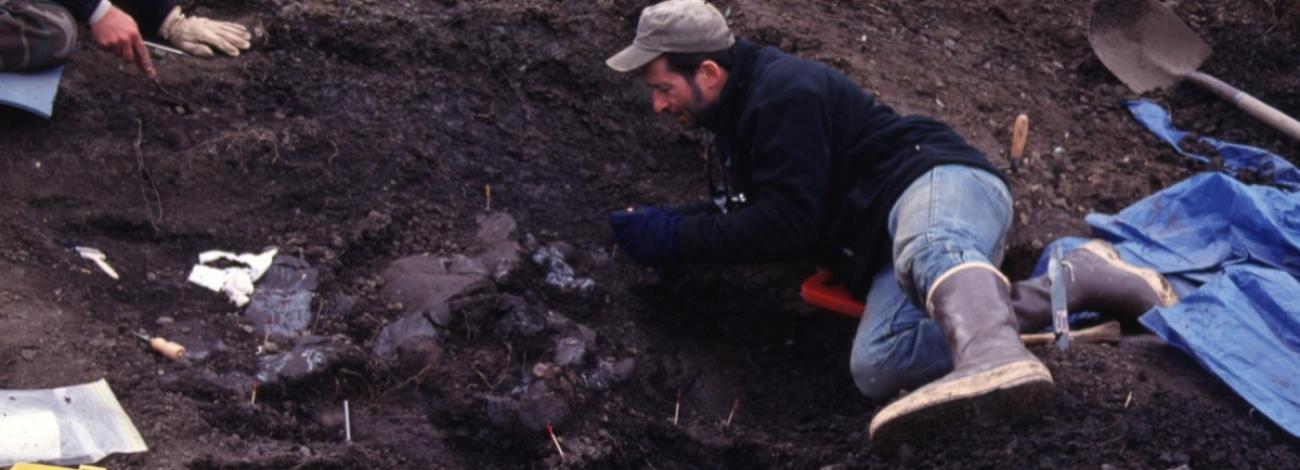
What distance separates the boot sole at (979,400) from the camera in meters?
3.13

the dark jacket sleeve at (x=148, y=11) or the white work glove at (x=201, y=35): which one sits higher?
the dark jacket sleeve at (x=148, y=11)

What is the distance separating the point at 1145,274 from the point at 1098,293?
7.2 inches

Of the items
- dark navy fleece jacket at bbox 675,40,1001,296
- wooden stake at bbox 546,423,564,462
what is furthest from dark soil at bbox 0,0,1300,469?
dark navy fleece jacket at bbox 675,40,1001,296

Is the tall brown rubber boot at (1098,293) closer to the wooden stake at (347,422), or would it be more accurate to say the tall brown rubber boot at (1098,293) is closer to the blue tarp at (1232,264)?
the blue tarp at (1232,264)

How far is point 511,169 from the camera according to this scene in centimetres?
501

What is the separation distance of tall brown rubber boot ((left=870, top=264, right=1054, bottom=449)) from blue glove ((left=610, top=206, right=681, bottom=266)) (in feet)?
3.33

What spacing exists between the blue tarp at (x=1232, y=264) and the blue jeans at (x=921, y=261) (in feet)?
2.28

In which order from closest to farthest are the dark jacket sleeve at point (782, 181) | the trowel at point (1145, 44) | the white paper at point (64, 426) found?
the white paper at point (64, 426) < the dark jacket sleeve at point (782, 181) < the trowel at point (1145, 44)

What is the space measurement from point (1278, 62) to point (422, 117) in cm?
372

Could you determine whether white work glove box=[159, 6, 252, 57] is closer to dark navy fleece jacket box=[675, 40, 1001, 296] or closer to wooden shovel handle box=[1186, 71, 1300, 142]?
dark navy fleece jacket box=[675, 40, 1001, 296]

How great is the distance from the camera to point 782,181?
3.88 m

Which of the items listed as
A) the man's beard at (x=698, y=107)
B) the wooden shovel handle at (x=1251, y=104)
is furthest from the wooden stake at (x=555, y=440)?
the wooden shovel handle at (x=1251, y=104)

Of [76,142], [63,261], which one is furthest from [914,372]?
[76,142]

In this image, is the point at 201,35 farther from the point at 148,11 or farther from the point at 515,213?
the point at 515,213
